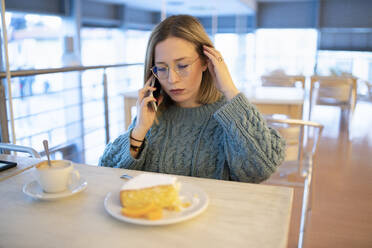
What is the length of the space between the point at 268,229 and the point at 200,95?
2.19 feet

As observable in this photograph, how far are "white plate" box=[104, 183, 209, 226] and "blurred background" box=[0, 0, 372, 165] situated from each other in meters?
3.43

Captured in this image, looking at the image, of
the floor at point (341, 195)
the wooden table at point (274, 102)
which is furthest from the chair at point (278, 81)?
the wooden table at point (274, 102)

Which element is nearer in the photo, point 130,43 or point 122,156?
point 122,156

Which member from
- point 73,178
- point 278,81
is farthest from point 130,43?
point 73,178

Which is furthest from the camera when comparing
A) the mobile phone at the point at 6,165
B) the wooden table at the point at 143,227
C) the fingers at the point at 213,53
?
the fingers at the point at 213,53

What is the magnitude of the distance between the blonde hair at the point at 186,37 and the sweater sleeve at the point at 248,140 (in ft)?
0.62

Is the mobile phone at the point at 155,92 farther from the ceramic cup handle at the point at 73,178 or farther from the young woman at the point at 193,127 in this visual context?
the ceramic cup handle at the point at 73,178

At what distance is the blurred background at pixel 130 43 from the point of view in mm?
5406

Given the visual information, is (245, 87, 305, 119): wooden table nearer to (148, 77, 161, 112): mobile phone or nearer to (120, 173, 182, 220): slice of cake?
(148, 77, 161, 112): mobile phone

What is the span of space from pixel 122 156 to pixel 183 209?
18.7 inches

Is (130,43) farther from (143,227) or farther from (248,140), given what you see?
(143,227)

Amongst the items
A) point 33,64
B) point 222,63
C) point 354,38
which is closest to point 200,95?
point 222,63

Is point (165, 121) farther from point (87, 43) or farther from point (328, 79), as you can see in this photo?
point (87, 43)

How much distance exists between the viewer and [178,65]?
107 cm
